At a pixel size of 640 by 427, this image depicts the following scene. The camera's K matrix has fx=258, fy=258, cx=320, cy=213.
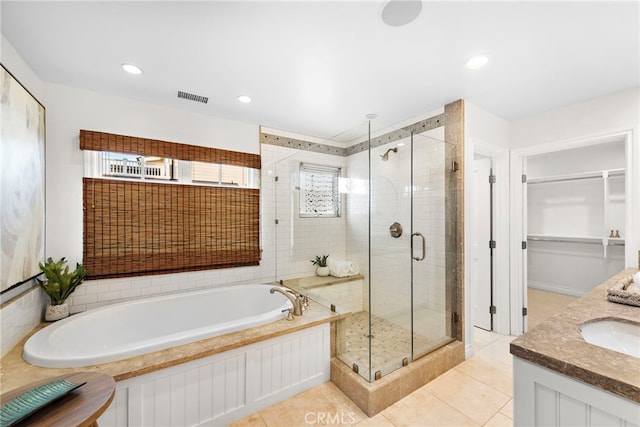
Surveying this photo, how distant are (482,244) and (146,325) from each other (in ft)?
11.8

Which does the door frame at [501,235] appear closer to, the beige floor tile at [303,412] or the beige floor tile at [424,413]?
the beige floor tile at [424,413]

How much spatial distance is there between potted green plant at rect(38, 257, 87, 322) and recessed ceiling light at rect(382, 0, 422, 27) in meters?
2.85

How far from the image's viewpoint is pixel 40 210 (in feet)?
6.56

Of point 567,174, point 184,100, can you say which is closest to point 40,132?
point 184,100

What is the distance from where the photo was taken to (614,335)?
3.88 feet

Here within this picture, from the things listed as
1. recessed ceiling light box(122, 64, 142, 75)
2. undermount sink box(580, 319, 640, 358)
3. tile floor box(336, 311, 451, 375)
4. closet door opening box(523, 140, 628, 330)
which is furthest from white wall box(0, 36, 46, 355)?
closet door opening box(523, 140, 628, 330)

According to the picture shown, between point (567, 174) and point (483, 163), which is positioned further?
point (567, 174)

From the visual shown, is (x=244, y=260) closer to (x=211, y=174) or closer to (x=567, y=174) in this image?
(x=211, y=174)

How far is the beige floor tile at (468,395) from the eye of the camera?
1795 mm

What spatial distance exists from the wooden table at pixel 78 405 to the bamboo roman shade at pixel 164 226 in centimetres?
153

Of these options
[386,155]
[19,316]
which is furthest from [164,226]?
[386,155]

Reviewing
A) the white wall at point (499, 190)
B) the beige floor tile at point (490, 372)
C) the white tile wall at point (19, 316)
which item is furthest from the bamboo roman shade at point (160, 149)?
the beige floor tile at point (490, 372)

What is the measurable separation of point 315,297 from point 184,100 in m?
2.33

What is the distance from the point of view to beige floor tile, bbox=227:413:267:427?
1.71 metres
